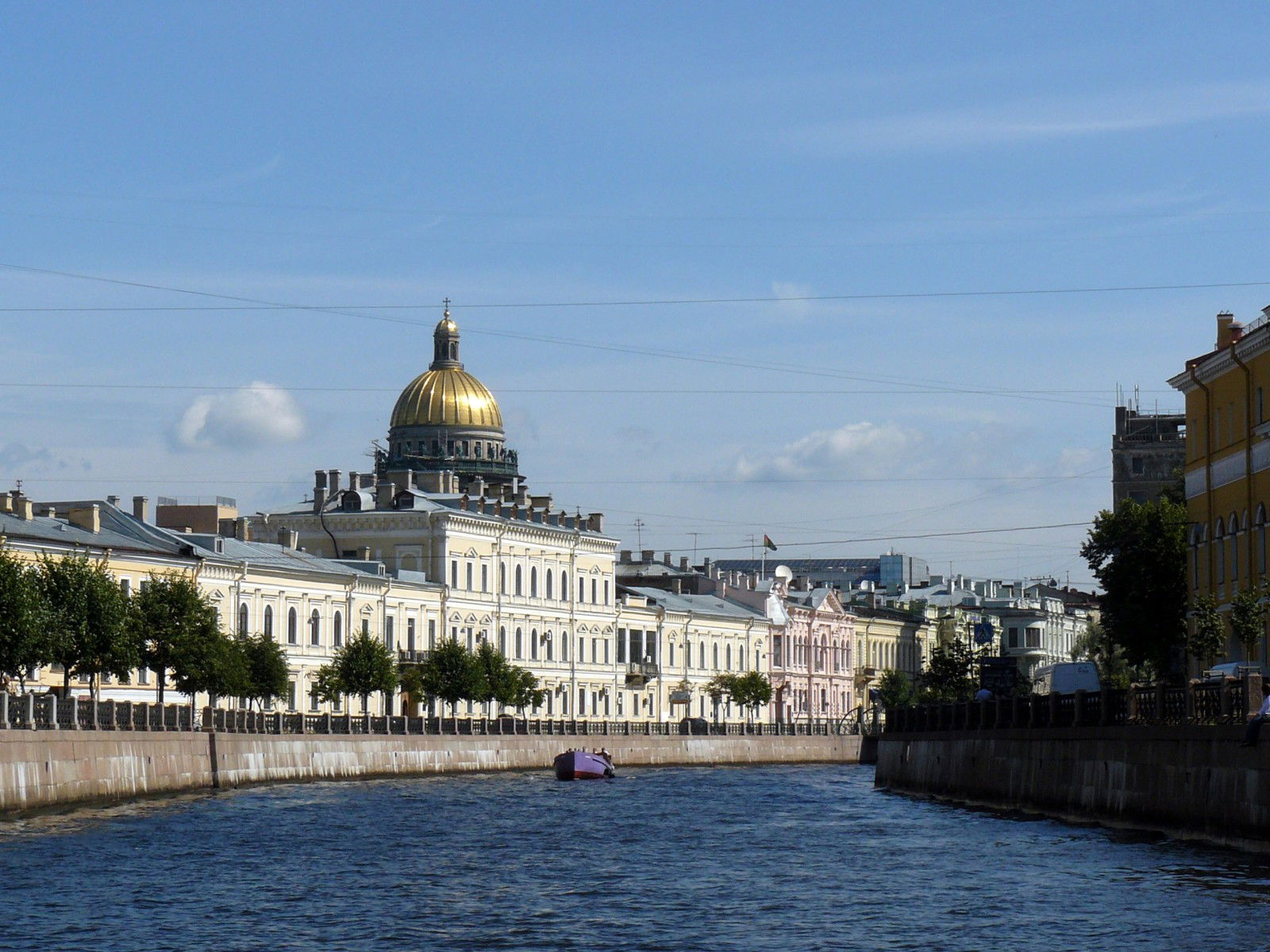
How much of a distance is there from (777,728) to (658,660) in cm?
891

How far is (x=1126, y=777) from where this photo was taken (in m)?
38.8

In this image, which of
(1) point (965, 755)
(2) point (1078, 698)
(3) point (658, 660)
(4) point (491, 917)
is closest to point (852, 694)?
(3) point (658, 660)

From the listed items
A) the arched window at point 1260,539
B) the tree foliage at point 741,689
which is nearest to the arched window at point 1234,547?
the arched window at point 1260,539

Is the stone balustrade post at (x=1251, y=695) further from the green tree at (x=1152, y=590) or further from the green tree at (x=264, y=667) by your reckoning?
the green tree at (x=264, y=667)

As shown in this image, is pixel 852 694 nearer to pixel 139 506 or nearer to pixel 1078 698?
pixel 139 506

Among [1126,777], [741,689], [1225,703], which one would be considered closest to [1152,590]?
[1126,777]

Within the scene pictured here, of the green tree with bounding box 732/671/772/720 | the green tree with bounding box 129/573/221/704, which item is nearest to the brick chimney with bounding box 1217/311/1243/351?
the green tree with bounding box 129/573/221/704

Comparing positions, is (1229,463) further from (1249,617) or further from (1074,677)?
(1074,677)

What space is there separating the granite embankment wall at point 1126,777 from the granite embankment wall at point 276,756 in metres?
18.9

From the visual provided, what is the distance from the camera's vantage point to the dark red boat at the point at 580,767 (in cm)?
7712

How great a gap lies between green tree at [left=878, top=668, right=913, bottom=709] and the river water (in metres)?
88.1

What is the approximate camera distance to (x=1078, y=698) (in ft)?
142

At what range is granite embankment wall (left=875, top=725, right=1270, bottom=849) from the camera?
3209 centimetres

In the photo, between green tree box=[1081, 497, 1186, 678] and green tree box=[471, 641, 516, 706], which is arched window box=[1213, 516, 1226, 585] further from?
green tree box=[471, 641, 516, 706]
